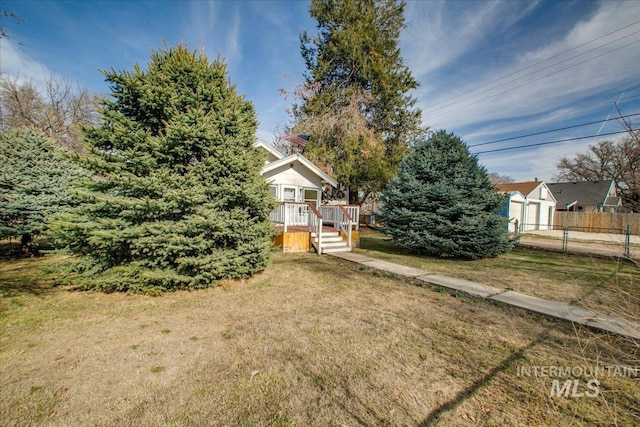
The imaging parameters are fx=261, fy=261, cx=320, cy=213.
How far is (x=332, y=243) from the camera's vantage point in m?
10.5

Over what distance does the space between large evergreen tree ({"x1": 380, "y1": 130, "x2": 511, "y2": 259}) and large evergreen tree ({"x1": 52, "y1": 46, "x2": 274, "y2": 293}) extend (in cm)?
582

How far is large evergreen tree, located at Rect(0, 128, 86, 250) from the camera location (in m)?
7.89

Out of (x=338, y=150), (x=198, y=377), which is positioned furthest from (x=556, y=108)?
(x=198, y=377)

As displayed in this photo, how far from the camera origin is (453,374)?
8.82ft

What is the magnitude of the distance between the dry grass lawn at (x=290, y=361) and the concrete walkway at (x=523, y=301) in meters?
0.25

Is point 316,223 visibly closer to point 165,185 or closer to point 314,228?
point 314,228

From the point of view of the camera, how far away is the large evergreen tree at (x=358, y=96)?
17.1 metres

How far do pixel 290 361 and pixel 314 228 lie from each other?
7.84 m

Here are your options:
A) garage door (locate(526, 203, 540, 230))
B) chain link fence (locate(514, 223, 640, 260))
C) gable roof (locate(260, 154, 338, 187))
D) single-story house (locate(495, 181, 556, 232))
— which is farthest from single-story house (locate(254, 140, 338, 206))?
garage door (locate(526, 203, 540, 230))

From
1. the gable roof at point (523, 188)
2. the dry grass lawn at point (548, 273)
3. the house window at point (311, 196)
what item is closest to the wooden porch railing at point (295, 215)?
the house window at point (311, 196)

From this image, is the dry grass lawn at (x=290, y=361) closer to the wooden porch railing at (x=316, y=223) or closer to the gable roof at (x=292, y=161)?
the wooden porch railing at (x=316, y=223)

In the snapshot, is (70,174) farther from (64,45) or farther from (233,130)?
(64,45)

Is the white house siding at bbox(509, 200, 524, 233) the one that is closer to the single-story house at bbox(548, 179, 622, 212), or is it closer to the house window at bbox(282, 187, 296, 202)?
the single-story house at bbox(548, 179, 622, 212)

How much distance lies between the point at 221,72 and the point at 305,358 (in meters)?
5.80
